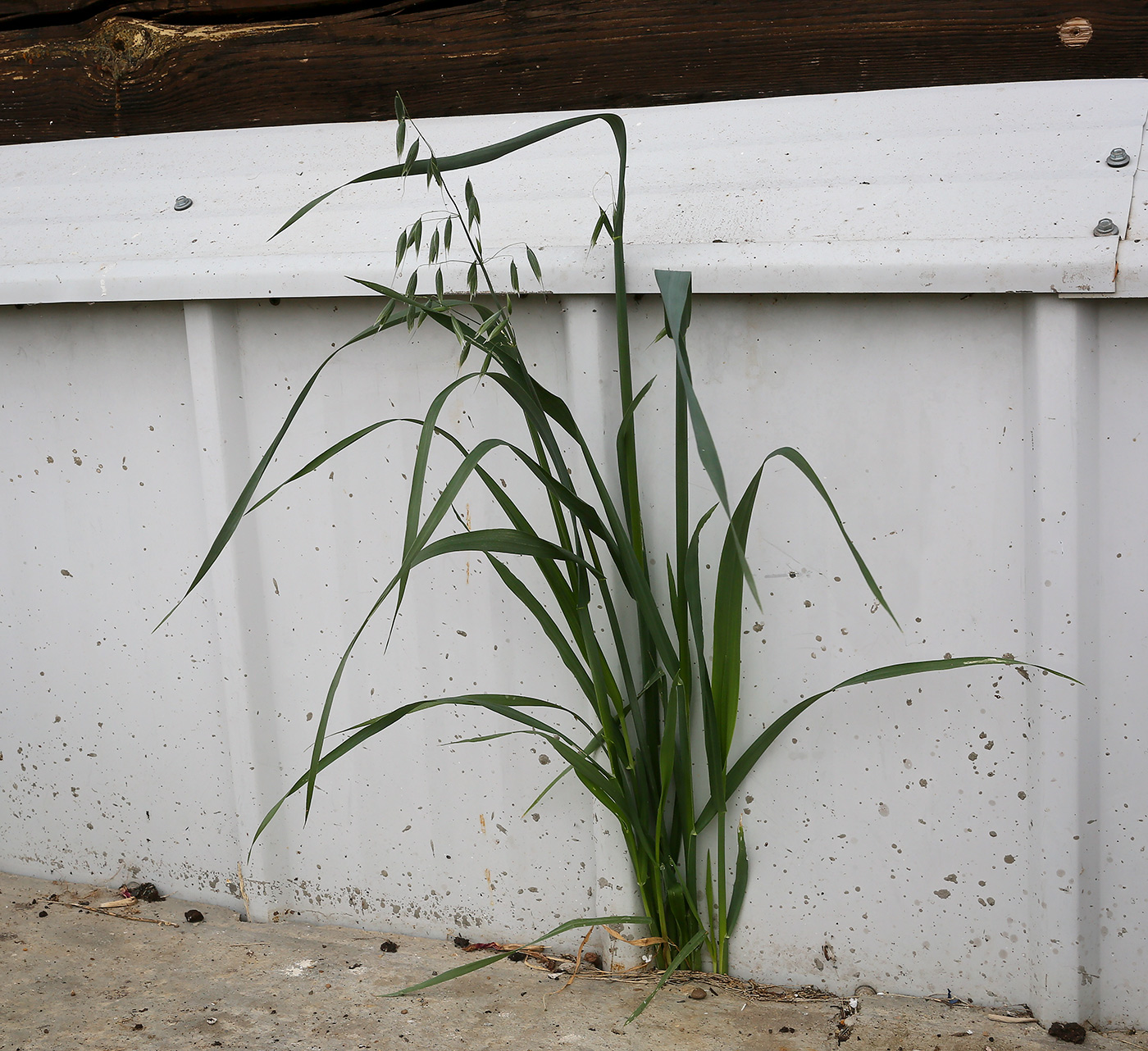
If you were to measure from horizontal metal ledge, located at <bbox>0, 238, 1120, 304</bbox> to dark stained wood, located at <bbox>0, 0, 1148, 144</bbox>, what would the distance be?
36 centimetres

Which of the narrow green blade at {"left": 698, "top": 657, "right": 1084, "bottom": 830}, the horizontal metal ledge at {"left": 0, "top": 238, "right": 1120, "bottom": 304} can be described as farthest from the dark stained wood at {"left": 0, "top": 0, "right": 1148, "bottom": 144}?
the narrow green blade at {"left": 698, "top": 657, "right": 1084, "bottom": 830}

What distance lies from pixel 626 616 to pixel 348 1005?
29.6 inches

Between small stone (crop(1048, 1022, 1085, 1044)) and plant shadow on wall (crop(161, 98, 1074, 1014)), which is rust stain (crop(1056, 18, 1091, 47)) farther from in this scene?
small stone (crop(1048, 1022, 1085, 1044))

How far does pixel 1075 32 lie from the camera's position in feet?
4.84

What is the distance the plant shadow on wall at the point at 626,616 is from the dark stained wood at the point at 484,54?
0.26 meters

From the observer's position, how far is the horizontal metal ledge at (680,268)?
A: 1.29m

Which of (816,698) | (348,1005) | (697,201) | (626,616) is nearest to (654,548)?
(626,616)

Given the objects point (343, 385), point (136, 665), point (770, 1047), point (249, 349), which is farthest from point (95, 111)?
point (770, 1047)

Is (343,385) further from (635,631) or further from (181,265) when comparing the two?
(635,631)

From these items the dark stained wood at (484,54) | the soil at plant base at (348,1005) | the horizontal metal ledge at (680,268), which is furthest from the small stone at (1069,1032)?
the dark stained wood at (484,54)

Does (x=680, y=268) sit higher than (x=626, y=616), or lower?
higher

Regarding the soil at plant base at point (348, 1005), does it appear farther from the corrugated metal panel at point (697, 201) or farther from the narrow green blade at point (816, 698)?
the corrugated metal panel at point (697, 201)

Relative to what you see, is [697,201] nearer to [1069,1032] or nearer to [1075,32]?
[1075,32]

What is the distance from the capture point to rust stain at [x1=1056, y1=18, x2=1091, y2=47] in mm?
1468
